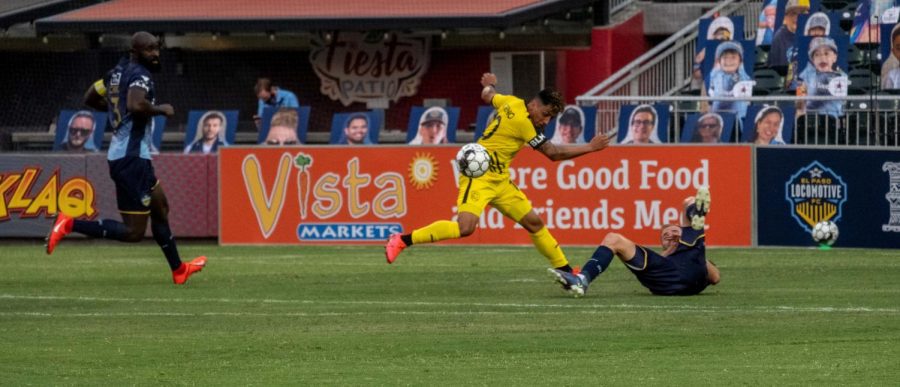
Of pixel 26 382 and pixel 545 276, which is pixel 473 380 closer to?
pixel 26 382

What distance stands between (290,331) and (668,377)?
347cm

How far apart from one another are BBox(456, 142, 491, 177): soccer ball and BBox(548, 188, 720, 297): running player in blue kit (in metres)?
Result: 1.34

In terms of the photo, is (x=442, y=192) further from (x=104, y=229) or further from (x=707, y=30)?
(x=707, y=30)

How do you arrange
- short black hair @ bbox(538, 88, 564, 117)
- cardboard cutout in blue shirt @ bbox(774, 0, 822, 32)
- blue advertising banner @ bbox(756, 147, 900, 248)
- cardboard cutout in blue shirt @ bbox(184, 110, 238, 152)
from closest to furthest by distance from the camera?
1. short black hair @ bbox(538, 88, 564, 117)
2. blue advertising banner @ bbox(756, 147, 900, 248)
3. cardboard cutout in blue shirt @ bbox(184, 110, 238, 152)
4. cardboard cutout in blue shirt @ bbox(774, 0, 822, 32)

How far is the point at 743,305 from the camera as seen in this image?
1410 centimetres

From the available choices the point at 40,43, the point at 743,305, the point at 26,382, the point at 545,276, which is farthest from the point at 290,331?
the point at 40,43

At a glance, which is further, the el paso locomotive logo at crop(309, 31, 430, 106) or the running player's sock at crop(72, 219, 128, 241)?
the el paso locomotive logo at crop(309, 31, 430, 106)

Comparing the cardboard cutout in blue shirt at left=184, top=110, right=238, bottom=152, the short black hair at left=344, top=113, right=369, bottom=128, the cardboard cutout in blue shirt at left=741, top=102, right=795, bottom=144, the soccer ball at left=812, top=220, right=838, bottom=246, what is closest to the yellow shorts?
the soccer ball at left=812, top=220, right=838, bottom=246

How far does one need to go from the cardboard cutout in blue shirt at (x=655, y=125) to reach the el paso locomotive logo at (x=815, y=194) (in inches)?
91.7

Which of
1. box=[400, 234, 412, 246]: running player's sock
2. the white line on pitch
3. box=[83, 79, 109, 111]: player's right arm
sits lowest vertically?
the white line on pitch

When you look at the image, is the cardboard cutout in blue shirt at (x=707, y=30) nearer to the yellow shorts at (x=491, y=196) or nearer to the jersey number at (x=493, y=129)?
the jersey number at (x=493, y=129)

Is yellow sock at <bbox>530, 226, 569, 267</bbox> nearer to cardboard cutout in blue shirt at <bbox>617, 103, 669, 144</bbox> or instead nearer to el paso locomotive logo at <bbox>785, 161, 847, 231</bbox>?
el paso locomotive logo at <bbox>785, 161, 847, 231</bbox>

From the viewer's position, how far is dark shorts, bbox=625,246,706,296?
48.8 feet

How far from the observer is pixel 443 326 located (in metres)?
13.0
